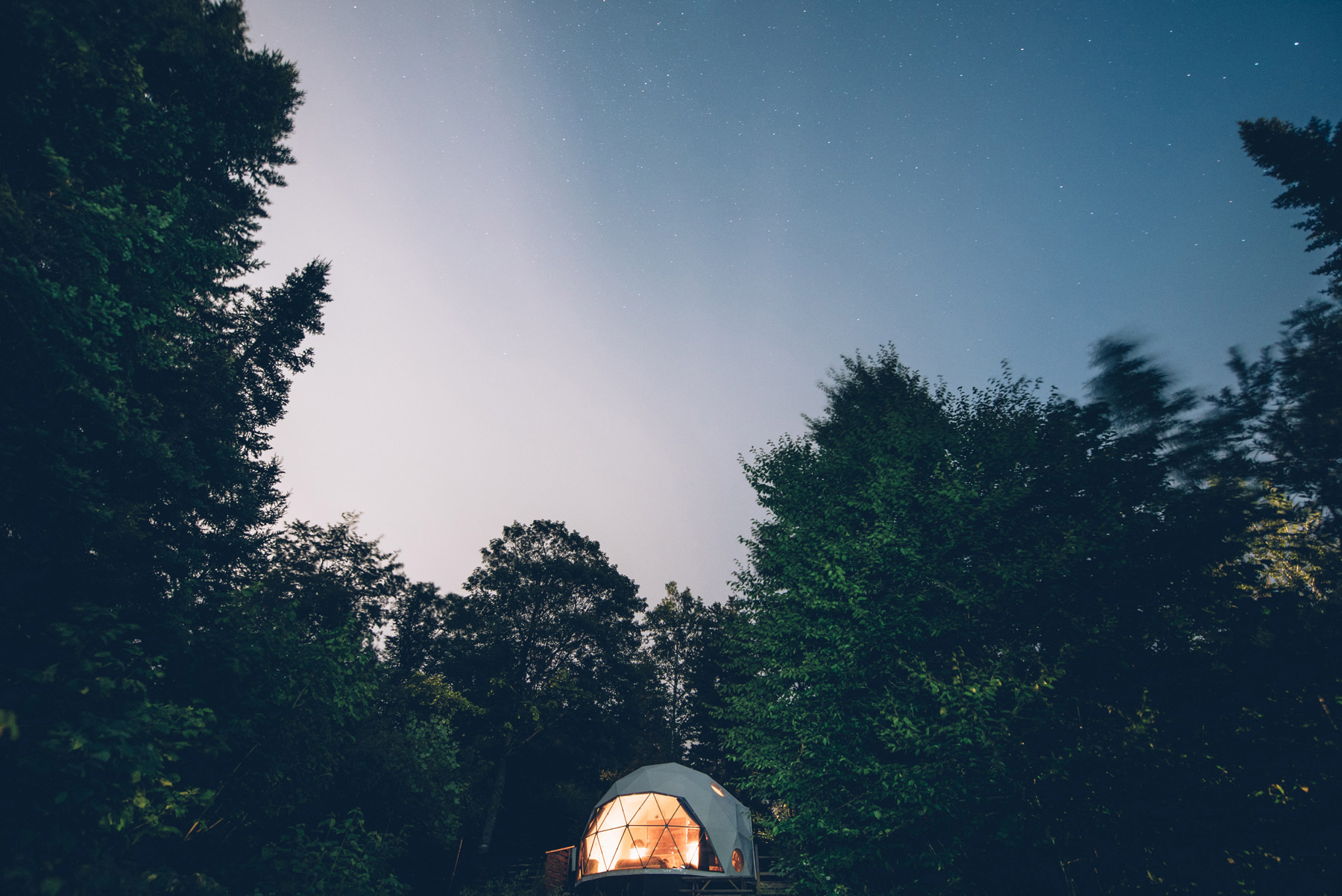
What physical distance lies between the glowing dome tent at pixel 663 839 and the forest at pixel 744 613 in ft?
24.6

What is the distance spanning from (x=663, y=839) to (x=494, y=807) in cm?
1042

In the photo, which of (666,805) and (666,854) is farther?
(666,805)

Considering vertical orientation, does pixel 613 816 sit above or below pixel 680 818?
above

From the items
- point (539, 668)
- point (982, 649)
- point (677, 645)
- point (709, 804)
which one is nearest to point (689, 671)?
point (677, 645)

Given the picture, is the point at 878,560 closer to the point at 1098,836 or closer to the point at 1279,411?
the point at 1098,836

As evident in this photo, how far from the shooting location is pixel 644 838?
1912cm

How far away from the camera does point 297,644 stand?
33.1 feet

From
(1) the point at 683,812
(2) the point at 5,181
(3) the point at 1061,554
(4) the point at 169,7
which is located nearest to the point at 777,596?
(3) the point at 1061,554

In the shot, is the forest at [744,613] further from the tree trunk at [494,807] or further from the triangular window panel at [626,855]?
the tree trunk at [494,807]

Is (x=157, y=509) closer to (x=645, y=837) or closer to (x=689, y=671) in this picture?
(x=645, y=837)

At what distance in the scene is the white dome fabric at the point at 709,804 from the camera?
60.0 feet

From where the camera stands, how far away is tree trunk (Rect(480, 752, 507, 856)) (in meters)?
23.3

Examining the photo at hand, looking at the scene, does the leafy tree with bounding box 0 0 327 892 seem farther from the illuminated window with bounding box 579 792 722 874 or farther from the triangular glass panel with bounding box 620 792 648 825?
the triangular glass panel with bounding box 620 792 648 825

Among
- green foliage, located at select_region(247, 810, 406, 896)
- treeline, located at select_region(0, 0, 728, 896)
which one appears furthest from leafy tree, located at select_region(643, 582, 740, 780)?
green foliage, located at select_region(247, 810, 406, 896)
